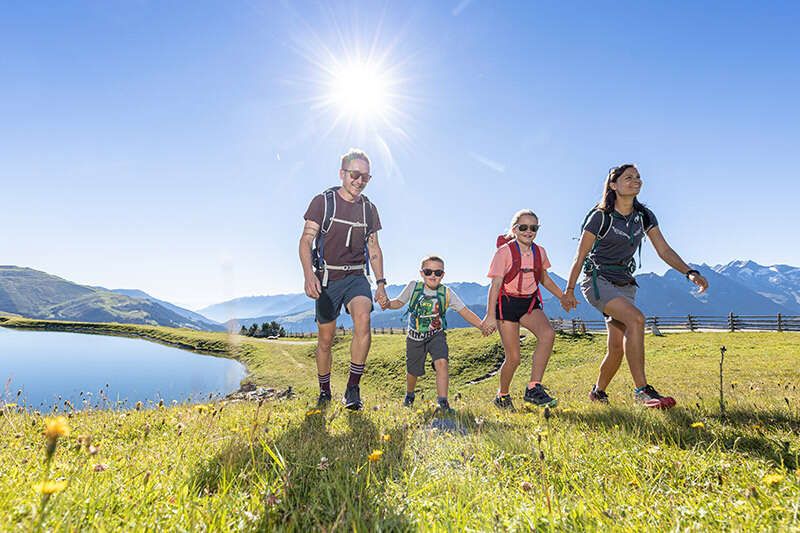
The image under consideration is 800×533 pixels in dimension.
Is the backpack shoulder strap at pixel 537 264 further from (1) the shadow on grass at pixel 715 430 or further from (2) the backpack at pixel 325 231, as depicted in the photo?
(2) the backpack at pixel 325 231

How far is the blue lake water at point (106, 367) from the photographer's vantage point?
2105 inches

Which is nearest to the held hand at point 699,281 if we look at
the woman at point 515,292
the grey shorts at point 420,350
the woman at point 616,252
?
the woman at point 616,252

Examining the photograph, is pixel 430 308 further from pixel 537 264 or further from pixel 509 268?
pixel 537 264

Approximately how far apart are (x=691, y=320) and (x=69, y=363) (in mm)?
103342

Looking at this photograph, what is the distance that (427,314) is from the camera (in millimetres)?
6812

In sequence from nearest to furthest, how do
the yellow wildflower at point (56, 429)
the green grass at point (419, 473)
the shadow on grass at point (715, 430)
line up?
the yellow wildflower at point (56, 429) < the green grass at point (419, 473) < the shadow on grass at point (715, 430)

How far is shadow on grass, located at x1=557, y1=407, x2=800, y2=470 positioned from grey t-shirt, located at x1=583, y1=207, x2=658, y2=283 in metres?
2.15

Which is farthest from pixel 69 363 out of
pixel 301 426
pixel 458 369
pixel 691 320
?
pixel 691 320

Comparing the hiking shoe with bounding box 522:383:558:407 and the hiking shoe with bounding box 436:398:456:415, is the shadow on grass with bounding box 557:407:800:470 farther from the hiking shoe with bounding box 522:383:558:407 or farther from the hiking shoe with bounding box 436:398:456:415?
the hiking shoe with bounding box 436:398:456:415

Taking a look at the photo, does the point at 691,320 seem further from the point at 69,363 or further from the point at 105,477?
the point at 69,363

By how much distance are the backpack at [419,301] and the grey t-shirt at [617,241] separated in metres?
2.45

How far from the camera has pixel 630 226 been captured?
6.05 meters

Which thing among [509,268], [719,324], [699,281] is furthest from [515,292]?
[719,324]

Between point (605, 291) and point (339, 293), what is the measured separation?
407 cm
